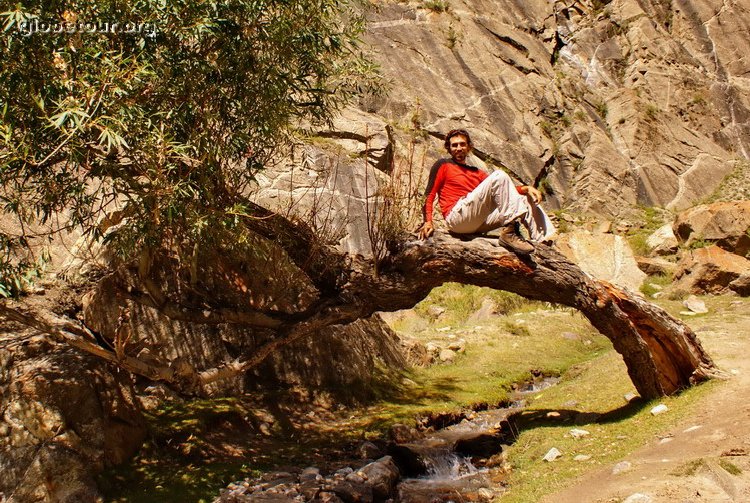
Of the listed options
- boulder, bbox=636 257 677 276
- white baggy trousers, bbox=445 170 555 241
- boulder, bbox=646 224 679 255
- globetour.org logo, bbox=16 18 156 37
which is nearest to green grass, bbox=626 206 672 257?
boulder, bbox=646 224 679 255

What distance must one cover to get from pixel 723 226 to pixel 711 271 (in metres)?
5.42

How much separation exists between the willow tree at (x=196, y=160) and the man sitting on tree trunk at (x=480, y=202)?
0.32 meters

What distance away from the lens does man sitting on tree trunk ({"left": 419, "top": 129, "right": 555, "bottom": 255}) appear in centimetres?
939

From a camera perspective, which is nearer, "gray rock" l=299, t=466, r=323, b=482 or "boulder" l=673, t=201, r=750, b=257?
"gray rock" l=299, t=466, r=323, b=482

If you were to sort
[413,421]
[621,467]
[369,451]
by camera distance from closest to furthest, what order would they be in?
[621,467] < [369,451] < [413,421]

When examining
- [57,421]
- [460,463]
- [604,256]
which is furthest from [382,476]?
[604,256]

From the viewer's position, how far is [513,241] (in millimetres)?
9547

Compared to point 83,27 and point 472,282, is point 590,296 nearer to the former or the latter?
point 472,282

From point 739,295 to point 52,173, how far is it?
1883cm

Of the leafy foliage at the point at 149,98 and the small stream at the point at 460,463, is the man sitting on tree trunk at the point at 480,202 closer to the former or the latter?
the leafy foliage at the point at 149,98

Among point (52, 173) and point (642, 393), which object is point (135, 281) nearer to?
point (52, 173)

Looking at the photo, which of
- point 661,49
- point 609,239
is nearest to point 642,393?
point 609,239

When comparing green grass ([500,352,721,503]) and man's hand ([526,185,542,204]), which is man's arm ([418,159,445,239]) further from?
green grass ([500,352,721,503])

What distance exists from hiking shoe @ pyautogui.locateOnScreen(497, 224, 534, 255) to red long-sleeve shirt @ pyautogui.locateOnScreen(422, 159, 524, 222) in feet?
2.84
